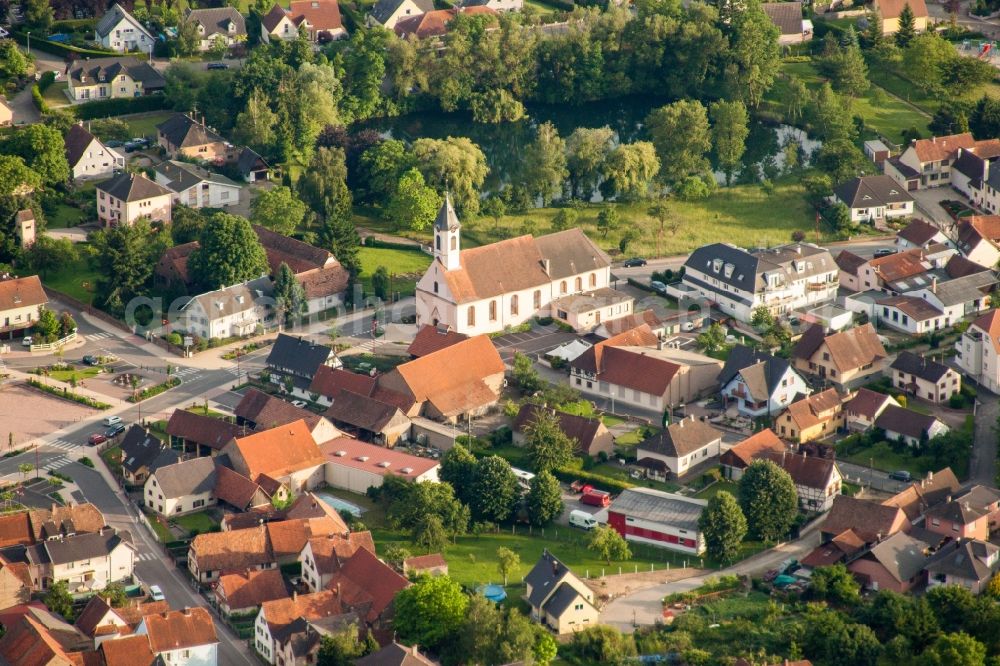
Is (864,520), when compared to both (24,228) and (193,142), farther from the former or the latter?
(193,142)

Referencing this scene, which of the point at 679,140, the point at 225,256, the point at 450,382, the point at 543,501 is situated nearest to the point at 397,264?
the point at 225,256

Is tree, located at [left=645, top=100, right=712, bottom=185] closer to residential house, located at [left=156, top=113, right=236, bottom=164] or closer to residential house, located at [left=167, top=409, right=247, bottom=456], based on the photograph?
residential house, located at [left=156, top=113, right=236, bottom=164]

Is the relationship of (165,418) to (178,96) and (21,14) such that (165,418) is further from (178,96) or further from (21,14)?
(21,14)

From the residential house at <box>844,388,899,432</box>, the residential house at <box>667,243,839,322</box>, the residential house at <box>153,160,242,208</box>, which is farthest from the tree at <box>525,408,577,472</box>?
the residential house at <box>153,160,242,208</box>

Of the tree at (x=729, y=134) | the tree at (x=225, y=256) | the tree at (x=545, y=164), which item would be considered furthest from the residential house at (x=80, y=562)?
the tree at (x=729, y=134)

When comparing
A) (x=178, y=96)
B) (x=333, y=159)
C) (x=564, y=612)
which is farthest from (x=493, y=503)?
(x=178, y=96)

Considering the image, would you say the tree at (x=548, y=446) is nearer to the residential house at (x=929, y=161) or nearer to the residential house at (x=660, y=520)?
the residential house at (x=660, y=520)
